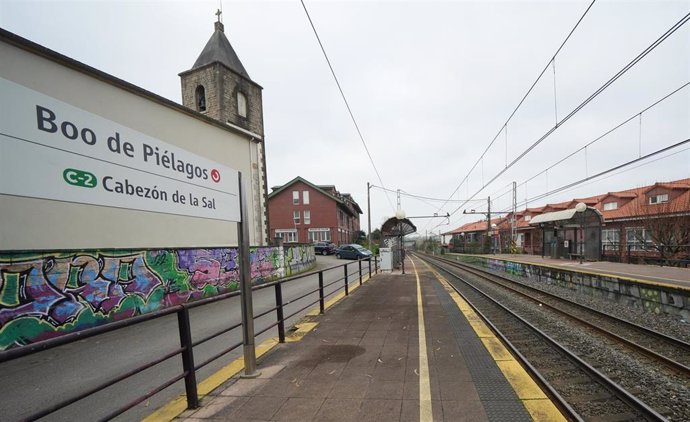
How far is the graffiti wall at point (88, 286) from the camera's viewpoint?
6.69 m

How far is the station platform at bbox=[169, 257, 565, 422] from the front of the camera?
3.14 metres

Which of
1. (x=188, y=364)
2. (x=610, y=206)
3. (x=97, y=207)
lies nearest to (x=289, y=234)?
(x=97, y=207)

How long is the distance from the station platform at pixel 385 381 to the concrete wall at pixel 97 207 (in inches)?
197

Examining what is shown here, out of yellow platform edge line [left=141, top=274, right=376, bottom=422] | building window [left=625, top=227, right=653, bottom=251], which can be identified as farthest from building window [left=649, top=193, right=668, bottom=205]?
yellow platform edge line [left=141, top=274, right=376, bottom=422]

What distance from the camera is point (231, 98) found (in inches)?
857

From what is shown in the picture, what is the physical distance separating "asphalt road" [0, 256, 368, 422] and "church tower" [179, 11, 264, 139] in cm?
1572

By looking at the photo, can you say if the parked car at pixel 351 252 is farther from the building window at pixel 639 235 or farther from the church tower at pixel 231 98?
the building window at pixel 639 235

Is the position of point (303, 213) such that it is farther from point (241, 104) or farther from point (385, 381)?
point (385, 381)

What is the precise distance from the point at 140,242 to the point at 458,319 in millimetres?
10508

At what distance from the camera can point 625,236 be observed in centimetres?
2442

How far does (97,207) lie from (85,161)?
11.2m

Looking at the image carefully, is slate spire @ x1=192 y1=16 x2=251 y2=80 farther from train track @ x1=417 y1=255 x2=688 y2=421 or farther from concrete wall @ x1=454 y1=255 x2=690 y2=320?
concrete wall @ x1=454 y1=255 x2=690 y2=320

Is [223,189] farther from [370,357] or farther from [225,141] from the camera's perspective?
[225,141]

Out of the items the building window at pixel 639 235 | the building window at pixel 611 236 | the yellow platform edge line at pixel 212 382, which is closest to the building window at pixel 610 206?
the building window at pixel 611 236
